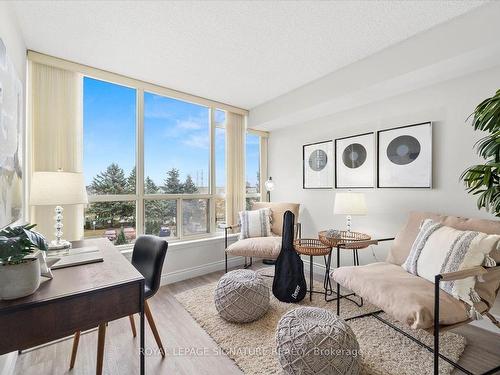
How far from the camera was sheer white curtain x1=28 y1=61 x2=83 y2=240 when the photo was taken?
2.26m

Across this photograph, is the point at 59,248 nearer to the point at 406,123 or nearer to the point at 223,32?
the point at 223,32

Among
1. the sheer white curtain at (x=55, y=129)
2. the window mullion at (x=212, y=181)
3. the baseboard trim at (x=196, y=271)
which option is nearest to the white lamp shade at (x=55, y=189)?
the sheer white curtain at (x=55, y=129)

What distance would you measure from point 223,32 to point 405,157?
215 cm

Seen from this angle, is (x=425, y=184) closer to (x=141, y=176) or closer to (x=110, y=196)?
(x=141, y=176)

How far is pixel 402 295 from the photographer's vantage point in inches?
58.9

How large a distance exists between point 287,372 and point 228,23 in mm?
2429

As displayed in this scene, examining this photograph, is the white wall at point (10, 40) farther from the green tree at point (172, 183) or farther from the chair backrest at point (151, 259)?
the green tree at point (172, 183)

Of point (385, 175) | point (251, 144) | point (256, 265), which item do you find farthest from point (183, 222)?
point (385, 175)

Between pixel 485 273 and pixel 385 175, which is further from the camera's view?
pixel 385 175

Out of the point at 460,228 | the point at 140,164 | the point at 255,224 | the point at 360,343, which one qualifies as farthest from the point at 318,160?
the point at 140,164

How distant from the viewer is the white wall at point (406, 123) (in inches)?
84.1

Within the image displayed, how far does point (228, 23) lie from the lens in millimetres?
1873

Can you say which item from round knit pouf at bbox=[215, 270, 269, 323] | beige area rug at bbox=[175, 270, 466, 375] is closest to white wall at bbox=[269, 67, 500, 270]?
beige area rug at bbox=[175, 270, 466, 375]

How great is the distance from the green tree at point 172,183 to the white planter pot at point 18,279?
2191 mm
